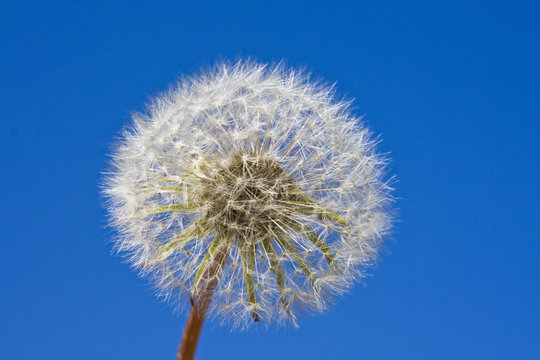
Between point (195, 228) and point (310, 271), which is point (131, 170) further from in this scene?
point (310, 271)

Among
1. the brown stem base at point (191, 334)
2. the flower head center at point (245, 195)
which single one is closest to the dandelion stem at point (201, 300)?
the brown stem base at point (191, 334)

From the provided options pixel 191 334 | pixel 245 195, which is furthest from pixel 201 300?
pixel 245 195

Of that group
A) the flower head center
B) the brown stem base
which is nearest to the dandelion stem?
the brown stem base

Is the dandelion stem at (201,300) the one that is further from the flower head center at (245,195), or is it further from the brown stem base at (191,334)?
the flower head center at (245,195)

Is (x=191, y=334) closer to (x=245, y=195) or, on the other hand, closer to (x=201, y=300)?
(x=201, y=300)

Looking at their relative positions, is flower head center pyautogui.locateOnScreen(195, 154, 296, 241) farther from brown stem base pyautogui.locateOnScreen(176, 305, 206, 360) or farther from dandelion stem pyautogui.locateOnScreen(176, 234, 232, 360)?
brown stem base pyautogui.locateOnScreen(176, 305, 206, 360)

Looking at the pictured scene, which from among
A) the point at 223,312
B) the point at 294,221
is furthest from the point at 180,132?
the point at 223,312
